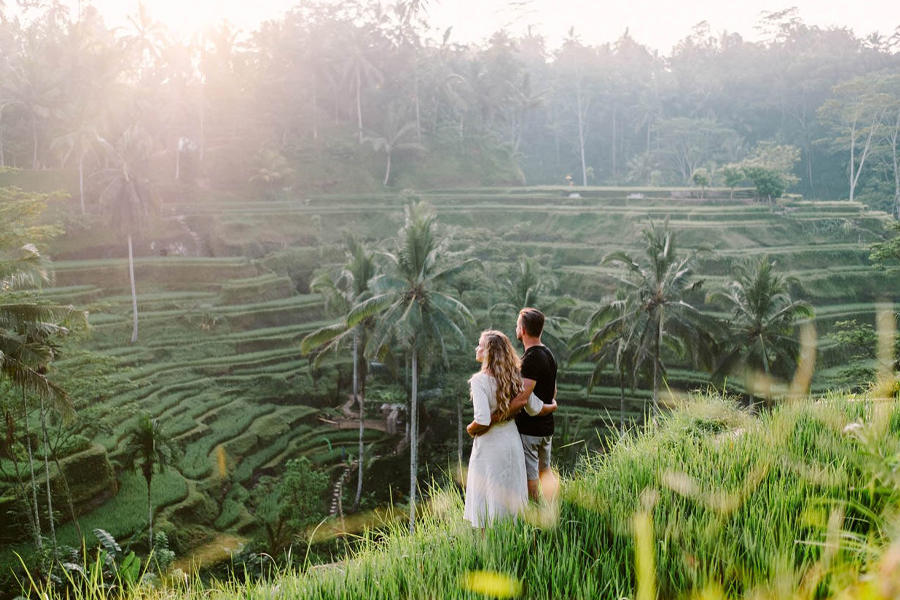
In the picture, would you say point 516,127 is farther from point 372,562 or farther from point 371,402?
point 372,562

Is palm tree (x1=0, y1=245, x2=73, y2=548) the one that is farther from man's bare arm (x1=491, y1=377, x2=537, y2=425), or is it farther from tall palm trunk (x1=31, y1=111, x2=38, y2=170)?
tall palm trunk (x1=31, y1=111, x2=38, y2=170)

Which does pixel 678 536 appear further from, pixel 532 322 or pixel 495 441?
pixel 532 322

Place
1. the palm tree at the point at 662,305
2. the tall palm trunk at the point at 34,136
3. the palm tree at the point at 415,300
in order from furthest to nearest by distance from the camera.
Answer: the tall palm trunk at the point at 34,136
the palm tree at the point at 662,305
the palm tree at the point at 415,300

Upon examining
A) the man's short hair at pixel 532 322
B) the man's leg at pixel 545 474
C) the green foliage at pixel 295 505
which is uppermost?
the man's short hair at pixel 532 322

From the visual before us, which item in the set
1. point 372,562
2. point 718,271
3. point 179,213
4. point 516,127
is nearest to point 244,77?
point 179,213

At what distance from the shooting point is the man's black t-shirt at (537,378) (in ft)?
15.8

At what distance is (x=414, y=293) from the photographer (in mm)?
17266

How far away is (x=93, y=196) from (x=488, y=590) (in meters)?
38.6

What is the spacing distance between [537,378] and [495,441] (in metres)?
0.63

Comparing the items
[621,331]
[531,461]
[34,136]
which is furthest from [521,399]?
[34,136]

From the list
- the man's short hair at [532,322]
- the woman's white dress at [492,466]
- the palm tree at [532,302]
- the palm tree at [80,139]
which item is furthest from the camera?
the palm tree at [80,139]

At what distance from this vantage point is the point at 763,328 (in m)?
19.6

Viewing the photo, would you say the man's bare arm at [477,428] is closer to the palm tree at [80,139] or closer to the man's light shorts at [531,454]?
the man's light shorts at [531,454]

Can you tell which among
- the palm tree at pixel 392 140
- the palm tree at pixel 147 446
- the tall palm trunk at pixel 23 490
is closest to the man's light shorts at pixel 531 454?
the palm tree at pixel 147 446
